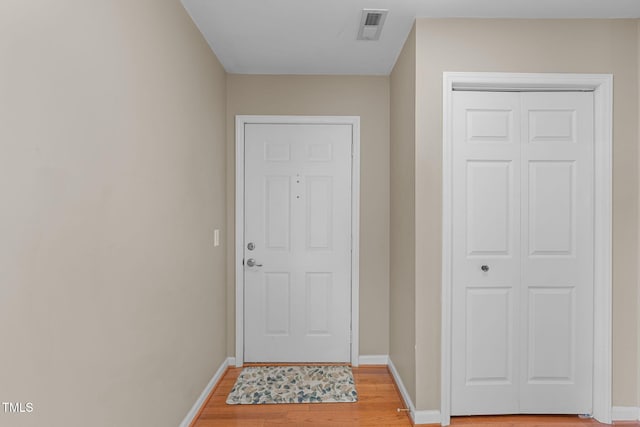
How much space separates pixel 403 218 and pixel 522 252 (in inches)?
30.6

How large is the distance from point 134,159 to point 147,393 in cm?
107

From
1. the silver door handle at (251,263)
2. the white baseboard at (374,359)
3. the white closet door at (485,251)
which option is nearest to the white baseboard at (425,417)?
the white closet door at (485,251)

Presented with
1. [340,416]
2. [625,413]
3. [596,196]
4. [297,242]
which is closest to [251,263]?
[297,242]

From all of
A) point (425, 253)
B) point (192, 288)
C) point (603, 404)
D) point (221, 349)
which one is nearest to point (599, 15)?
point (425, 253)

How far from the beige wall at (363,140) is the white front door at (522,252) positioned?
973 mm

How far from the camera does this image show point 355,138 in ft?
11.0

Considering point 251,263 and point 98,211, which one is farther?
point 251,263

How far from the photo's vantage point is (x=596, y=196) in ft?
7.94

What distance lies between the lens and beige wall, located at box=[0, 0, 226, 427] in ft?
3.44

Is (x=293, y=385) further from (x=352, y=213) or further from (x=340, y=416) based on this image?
(x=352, y=213)

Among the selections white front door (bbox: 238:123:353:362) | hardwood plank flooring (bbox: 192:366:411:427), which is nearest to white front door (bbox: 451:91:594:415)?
hardwood plank flooring (bbox: 192:366:411:427)

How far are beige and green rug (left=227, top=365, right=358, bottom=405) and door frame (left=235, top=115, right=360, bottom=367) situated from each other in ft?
0.79

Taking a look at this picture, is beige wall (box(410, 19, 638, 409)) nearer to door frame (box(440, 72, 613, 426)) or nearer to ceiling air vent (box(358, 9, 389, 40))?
door frame (box(440, 72, 613, 426))

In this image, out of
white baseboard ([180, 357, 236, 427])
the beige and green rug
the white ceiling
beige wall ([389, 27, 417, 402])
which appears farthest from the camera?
the beige and green rug
